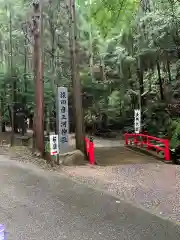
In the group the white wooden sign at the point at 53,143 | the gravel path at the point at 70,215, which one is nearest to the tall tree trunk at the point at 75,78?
the white wooden sign at the point at 53,143

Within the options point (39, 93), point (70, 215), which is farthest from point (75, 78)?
point (70, 215)

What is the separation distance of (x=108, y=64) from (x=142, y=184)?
20933 millimetres

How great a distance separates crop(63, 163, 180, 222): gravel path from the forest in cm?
471

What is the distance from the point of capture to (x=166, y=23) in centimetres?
1809

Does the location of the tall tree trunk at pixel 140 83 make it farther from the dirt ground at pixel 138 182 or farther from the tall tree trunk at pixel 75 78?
the dirt ground at pixel 138 182

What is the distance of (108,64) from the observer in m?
27.9

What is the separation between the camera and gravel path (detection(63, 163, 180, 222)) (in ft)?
20.4

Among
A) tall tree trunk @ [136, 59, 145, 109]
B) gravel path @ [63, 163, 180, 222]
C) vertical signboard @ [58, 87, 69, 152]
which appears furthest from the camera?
tall tree trunk @ [136, 59, 145, 109]

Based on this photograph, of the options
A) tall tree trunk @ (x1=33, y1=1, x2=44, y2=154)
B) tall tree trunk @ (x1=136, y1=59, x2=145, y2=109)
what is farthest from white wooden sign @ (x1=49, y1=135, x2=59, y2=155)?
tall tree trunk @ (x1=136, y1=59, x2=145, y2=109)

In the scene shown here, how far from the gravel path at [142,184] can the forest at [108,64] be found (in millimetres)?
4710

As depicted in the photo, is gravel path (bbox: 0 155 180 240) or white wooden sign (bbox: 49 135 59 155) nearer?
gravel path (bbox: 0 155 180 240)

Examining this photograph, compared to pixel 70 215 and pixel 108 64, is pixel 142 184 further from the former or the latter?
pixel 108 64

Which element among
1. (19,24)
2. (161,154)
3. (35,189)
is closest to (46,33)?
(19,24)

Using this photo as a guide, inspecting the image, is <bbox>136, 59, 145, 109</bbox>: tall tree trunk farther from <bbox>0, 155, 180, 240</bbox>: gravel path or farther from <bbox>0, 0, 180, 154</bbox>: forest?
<bbox>0, 155, 180, 240</bbox>: gravel path
